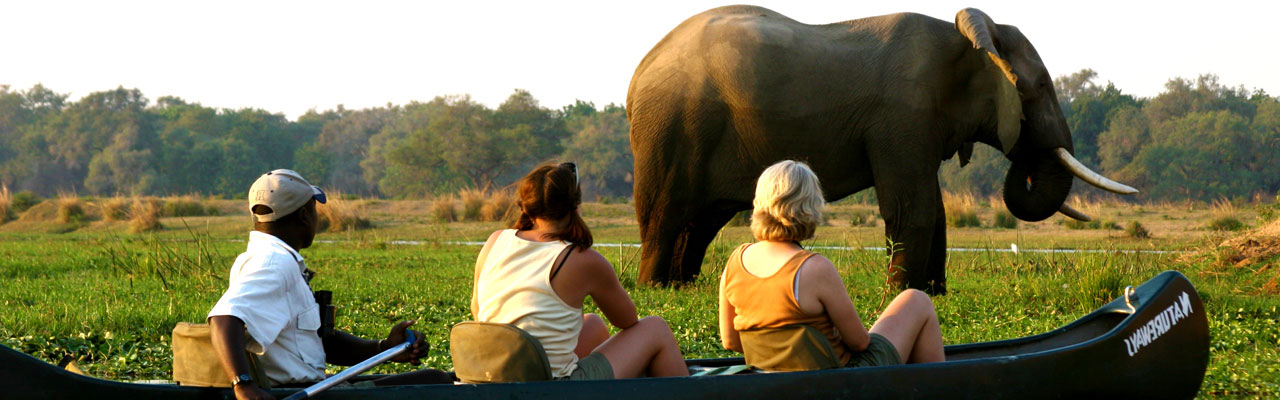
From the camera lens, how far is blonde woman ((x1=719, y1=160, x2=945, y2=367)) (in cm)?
484

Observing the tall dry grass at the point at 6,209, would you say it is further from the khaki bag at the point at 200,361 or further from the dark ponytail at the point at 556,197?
the dark ponytail at the point at 556,197

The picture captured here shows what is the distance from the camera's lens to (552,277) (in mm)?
4762

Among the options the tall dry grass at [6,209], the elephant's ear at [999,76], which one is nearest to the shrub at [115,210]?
the tall dry grass at [6,209]

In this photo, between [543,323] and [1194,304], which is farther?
[1194,304]

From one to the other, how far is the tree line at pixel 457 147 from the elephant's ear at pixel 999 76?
3648 cm

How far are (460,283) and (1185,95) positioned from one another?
161ft

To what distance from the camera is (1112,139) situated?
48.9 m

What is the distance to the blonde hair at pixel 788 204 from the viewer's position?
4.83 m

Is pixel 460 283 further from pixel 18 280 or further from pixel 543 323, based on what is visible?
pixel 543 323

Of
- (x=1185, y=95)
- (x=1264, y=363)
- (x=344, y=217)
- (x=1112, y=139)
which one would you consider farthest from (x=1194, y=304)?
(x=1185, y=95)

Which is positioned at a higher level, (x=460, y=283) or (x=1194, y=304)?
(x=1194, y=304)

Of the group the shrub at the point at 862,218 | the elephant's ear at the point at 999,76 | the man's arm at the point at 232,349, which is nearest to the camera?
the man's arm at the point at 232,349

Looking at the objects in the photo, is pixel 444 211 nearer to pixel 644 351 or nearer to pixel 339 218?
pixel 339 218

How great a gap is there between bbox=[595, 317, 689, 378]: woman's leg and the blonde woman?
11.6 inches
